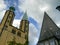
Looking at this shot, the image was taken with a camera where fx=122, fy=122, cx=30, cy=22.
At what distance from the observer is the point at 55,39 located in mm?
24250

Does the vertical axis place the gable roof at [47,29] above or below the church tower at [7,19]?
below

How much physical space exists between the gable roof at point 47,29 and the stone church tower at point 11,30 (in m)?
22.1

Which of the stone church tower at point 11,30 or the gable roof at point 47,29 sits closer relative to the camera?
the gable roof at point 47,29

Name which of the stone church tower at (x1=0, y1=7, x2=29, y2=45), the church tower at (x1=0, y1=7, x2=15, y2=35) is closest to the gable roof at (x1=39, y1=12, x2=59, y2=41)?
the stone church tower at (x1=0, y1=7, x2=29, y2=45)

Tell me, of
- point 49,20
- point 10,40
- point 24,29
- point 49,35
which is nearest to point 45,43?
point 49,35

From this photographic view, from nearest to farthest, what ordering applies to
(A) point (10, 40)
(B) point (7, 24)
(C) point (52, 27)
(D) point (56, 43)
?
(D) point (56, 43), (C) point (52, 27), (A) point (10, 40), (B) point (7, 24)

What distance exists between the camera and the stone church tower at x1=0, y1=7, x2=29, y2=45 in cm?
4843

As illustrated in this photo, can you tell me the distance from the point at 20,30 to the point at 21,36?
3.66m

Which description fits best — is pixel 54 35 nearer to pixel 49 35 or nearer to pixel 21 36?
pixel 49 35

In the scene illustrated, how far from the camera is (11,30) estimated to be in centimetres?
5212

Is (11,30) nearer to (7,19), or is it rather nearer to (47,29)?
(7,19)

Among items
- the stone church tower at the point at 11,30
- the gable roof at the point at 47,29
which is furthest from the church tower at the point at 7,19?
the gable roof at the point at 47,29

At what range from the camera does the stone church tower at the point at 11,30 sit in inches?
1907

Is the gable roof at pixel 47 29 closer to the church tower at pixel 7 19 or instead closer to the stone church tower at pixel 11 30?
the stone church tower at pixel 11 30
